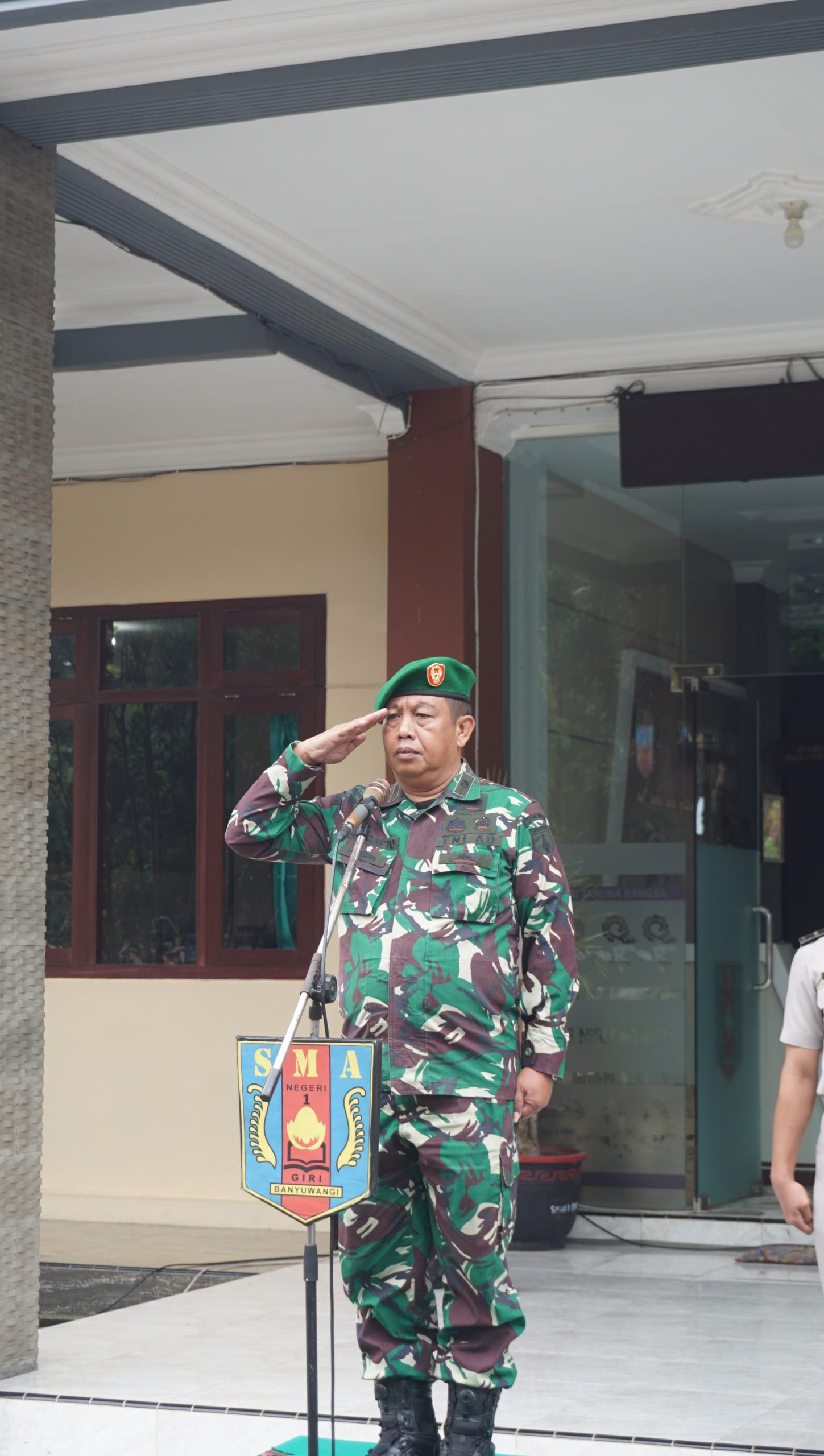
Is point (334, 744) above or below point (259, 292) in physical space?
below

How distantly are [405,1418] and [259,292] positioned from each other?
3.65 meters

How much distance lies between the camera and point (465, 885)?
3.33m

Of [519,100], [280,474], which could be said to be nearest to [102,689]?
[280,474]

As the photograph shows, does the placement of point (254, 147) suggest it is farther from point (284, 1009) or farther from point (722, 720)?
point (284, 1009)

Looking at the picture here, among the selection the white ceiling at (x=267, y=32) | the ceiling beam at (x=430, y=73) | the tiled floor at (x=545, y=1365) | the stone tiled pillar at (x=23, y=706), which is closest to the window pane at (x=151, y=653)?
the tiled floor at (x=545, y=1365)

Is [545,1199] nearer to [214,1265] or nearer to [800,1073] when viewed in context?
[214,1265]

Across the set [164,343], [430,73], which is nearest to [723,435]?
[164,343]

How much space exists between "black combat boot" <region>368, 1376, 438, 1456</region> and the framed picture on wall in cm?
463

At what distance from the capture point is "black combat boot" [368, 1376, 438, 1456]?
10.6 feet

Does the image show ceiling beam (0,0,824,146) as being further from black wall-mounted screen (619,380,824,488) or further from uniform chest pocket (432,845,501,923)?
black wall-mounted screen (619,380,824,488)

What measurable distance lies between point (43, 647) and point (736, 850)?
3.76 meters

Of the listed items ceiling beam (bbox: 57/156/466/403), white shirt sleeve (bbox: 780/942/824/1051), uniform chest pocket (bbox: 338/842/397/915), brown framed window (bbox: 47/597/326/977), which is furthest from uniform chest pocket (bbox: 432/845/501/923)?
brown framed window (bbox: 47/597/326/977)

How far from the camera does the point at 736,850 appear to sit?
721cm

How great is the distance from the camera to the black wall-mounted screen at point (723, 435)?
20.2ft
